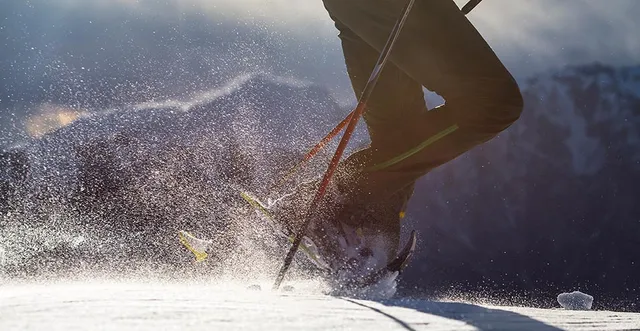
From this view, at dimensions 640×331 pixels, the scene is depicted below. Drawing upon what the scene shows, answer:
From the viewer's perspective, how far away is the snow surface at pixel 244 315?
808mm

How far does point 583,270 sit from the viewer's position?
267 inches

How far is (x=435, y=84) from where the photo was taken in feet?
6.27

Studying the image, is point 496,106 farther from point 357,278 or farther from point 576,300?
point 576,300

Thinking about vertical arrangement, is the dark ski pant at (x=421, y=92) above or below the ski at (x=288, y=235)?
above

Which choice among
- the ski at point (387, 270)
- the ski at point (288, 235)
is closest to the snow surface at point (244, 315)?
the ski at point (387, 270)

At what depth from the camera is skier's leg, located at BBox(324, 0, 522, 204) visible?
1810 millimetres

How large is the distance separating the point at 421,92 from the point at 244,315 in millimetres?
1731

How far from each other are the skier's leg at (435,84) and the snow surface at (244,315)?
2.55 feet

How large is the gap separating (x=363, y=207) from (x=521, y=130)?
5064 mm

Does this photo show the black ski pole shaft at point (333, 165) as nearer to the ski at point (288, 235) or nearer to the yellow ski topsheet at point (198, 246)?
the ski at point (288, 235)

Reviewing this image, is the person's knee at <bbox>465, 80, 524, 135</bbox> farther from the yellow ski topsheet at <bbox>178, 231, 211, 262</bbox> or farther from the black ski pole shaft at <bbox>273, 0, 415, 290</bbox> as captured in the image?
the yellow ski topsheet at <bbox>178, 231, 211, 262</bbox>

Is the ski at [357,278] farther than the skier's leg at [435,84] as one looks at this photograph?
Yes

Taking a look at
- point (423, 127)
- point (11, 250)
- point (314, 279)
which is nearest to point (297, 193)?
point (314, 279)

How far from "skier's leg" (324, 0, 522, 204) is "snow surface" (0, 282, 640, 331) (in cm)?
78
